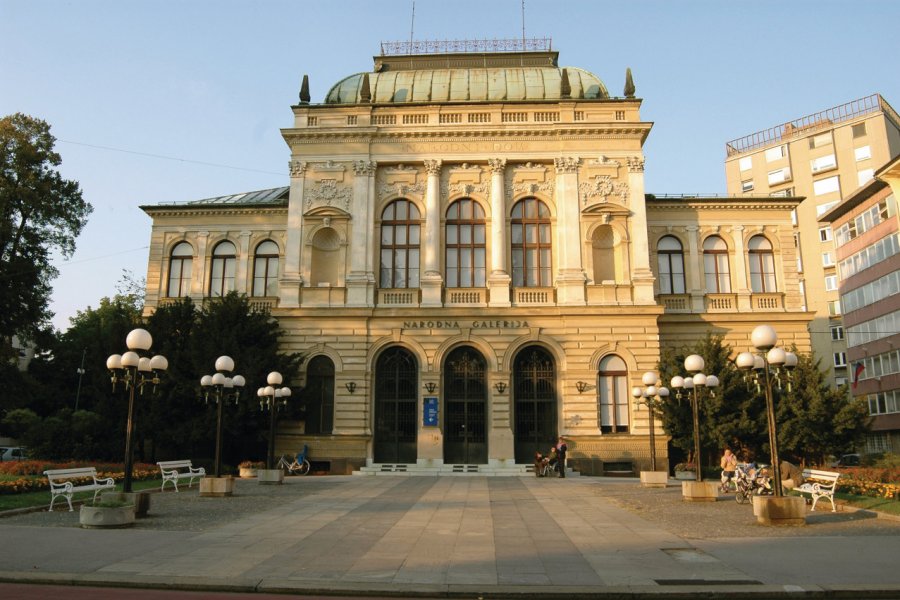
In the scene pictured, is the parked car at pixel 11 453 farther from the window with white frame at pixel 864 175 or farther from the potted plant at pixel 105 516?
the window with white frame at pixel 864 175

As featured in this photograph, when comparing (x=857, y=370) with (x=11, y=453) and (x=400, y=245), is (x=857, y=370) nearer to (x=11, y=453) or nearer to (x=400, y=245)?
(x=400, y=245)

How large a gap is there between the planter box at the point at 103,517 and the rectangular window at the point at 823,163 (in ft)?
245

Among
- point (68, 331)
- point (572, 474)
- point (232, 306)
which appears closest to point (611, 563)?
point (572, 474)

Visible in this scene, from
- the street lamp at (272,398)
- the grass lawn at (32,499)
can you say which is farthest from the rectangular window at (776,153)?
the grass lawn at (32,499)

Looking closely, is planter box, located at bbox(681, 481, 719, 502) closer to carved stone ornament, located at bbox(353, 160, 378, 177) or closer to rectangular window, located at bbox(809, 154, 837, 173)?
carved stone ornament, located at bbox(353, 160, 378, 177)

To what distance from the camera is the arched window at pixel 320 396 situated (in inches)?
1361

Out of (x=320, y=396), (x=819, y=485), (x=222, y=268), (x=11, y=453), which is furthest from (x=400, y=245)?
(x=11, y=453)

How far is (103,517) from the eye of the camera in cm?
1438

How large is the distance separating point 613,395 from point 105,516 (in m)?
24.9

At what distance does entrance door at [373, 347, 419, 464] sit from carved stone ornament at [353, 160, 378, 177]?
9.48m

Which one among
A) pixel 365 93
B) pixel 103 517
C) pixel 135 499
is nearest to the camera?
pixel 103 517

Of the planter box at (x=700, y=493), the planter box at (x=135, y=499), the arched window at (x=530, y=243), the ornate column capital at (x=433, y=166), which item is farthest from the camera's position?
the ornate column capital at (x=433, y=166)

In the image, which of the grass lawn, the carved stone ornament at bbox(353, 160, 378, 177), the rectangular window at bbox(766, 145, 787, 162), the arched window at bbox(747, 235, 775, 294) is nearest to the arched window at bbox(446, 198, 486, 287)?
the carved stone ornament at bbox(353, 160, 378, 177)

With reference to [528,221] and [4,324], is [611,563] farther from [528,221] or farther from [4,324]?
[4,324]
